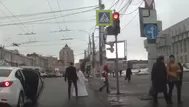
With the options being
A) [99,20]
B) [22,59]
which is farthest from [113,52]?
[22,59]

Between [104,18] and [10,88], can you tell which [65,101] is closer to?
[10,88]

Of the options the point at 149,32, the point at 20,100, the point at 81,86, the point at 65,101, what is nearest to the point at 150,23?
the point at 149,32

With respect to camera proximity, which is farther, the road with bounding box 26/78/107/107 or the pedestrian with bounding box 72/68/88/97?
the pedestrian with bounding box 72/68/88/97

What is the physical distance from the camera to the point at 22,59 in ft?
358

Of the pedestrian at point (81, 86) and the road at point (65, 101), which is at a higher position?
the pedestrian at point (81, 86)

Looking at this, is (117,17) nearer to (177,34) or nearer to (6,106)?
(6,106)

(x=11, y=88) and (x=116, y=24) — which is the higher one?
(x=116, y=24)

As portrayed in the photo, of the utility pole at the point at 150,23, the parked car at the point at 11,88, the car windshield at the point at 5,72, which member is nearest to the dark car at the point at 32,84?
the parked car at the point at 11,88

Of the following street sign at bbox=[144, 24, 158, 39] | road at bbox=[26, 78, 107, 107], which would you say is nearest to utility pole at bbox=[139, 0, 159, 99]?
street sign at bbox=[144, 24, 158, 39]

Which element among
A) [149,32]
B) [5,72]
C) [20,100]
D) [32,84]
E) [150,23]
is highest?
[150,23]

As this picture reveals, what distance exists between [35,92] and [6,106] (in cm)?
331

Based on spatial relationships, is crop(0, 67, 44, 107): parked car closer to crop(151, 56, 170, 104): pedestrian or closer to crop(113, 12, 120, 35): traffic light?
crop(151, 56, 170, 104): pedestrian

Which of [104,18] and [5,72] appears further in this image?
[104,18]

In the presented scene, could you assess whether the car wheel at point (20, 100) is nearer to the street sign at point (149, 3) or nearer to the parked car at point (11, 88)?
the parked car at point (11, 88)
